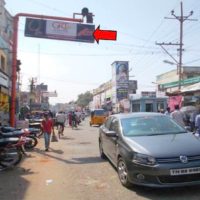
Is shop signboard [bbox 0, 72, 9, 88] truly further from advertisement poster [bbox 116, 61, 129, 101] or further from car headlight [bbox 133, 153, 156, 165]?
advertisement poster [bbox 116, 61, 129, 101]

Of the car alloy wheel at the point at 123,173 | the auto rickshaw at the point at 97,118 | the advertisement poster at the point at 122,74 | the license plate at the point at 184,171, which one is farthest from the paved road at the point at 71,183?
the advertisement poster at the point at 122,74

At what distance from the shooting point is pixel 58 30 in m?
18.7

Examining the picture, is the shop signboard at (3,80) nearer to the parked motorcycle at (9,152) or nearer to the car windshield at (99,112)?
the parked motorcycle at (9,152)

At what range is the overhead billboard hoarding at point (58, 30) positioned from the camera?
18.4 metres

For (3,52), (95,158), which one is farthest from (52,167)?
(3,52)

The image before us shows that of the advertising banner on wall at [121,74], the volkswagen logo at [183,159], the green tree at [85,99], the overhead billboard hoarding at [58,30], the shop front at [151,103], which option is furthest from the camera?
the green tree at [85,99]

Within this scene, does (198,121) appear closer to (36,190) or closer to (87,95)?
(36,190)

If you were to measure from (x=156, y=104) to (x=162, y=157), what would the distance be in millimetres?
39513

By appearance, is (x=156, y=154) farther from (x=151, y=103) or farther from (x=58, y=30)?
(x=151, y=103)

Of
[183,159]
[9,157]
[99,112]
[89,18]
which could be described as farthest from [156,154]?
[99,112]

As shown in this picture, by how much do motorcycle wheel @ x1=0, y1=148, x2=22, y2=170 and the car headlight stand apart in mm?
4587

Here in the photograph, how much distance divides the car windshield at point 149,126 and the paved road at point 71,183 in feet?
3.93

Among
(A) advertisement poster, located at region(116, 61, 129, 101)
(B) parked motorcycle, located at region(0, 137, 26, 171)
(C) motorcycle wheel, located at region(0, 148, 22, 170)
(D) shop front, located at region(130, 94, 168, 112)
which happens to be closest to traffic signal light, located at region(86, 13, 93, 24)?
(B) parked motorcycle, located at region(0, 137, 26, 171)

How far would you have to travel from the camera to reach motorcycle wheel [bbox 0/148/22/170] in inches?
430
